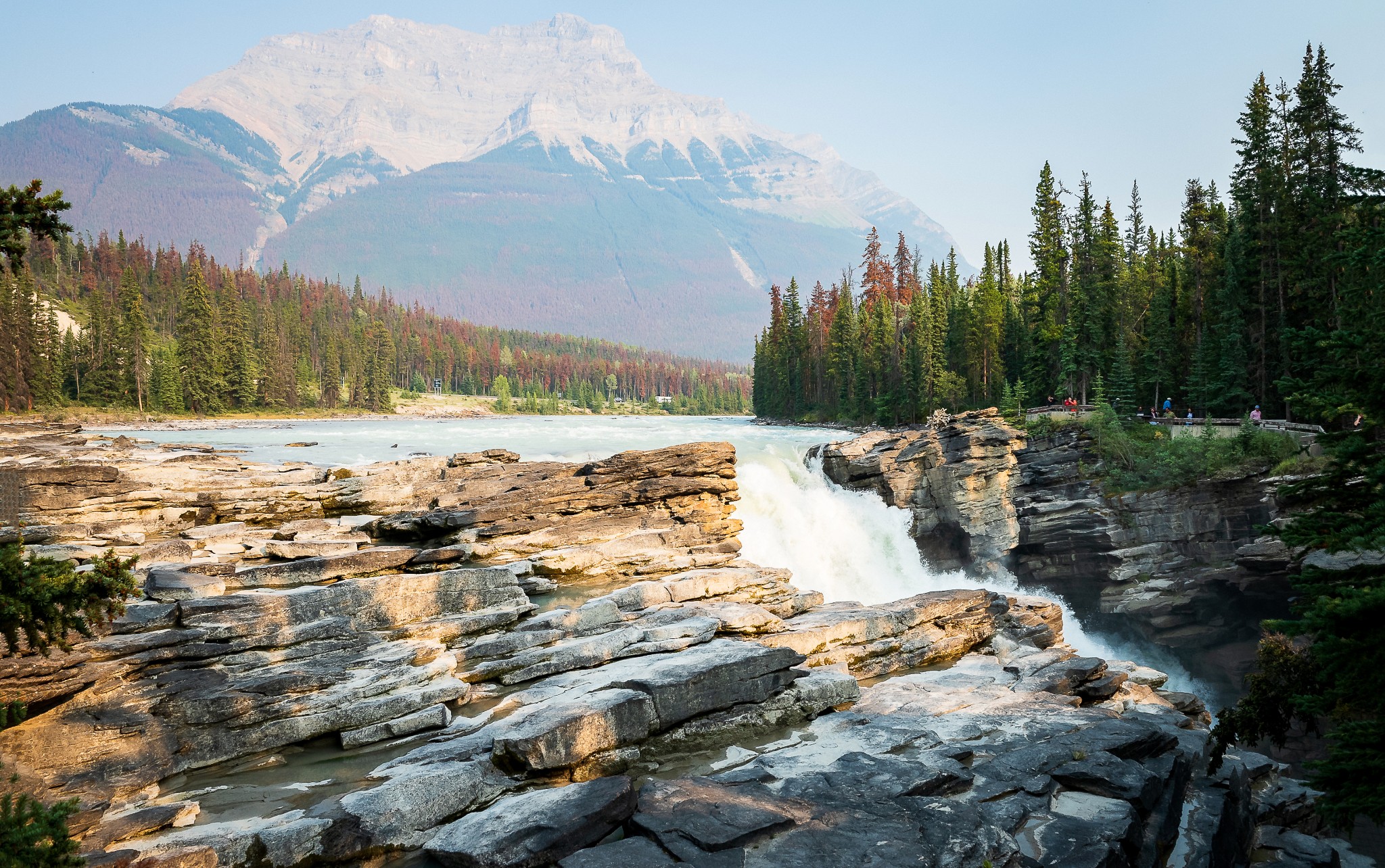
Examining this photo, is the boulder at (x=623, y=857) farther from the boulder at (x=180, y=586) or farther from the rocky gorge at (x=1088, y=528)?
the rocky gorge at (x=1088, y=528)

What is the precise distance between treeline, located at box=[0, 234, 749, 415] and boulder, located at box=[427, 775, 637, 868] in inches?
1255

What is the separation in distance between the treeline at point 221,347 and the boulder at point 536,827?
31868mm

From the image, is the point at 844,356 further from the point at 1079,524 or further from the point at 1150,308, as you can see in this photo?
the point at 1079,524

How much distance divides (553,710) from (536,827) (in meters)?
2.90

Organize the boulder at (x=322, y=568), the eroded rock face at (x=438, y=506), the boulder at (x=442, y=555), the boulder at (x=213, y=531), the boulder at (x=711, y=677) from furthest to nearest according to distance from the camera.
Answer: the eroded rock face at (x=438, y=506) → the boulder at (x=213, y=531) → the boulder at (x=442, y=555) → the boulder at (x=322, y=568) → the boulder at (x=711, y=677)

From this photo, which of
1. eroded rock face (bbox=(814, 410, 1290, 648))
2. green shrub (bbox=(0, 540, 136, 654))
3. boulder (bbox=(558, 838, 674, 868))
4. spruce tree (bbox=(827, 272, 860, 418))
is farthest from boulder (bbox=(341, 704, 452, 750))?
spruce tree (bbox=(827, 272, 860, 418))

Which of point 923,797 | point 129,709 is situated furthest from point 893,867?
point 129,709

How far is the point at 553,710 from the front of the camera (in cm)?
1212

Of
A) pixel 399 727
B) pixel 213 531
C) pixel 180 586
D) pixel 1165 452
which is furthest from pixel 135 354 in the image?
pixel 1165 452

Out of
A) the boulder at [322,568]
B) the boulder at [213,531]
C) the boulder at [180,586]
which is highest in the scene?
the boulder at [213,531]

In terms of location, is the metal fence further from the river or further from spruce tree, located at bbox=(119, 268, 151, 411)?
spruce tree, located at bbox=(119, 268, 151, 411)

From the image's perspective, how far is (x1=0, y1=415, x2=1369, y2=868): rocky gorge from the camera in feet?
31.8

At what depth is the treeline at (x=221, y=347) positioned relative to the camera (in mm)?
85500

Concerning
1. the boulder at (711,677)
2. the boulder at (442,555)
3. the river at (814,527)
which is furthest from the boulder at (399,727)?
the river at (814,527)
